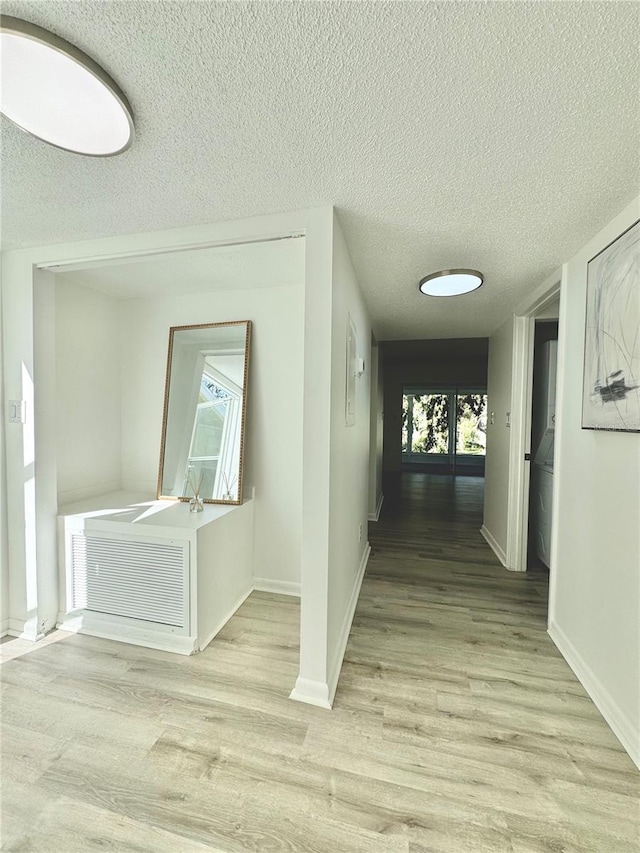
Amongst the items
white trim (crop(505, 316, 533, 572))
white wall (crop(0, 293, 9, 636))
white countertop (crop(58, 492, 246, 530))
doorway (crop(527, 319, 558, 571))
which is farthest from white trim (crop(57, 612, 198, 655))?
doorway (crop(527, 319, 558, 571))

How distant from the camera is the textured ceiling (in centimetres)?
83

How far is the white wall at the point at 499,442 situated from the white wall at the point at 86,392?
367 cm

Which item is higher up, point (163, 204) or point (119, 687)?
point (163, 204)

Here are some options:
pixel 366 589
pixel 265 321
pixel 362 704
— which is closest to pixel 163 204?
pixel 265 321

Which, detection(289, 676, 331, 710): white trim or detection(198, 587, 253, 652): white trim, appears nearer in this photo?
detection(289, 676, 331, 710): white trim

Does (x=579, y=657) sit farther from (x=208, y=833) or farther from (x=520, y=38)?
(x=520, y=38)

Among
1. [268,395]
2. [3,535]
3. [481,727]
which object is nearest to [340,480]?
[268,395]

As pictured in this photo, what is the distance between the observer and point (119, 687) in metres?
1.73

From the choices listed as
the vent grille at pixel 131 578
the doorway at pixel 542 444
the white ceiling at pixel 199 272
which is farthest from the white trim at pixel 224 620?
the doorway at pixel 542 444

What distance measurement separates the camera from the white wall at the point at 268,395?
2.65 m

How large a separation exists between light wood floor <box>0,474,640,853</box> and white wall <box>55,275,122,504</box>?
3.84ft

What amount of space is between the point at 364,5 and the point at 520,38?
16.0 inches

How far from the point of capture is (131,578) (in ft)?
6.91

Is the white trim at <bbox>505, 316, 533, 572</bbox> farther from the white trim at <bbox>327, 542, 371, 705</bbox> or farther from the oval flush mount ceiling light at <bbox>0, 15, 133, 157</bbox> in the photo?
the oval flush mount ceiling light at <bbox>0, 15, 133, 157</bbox>
